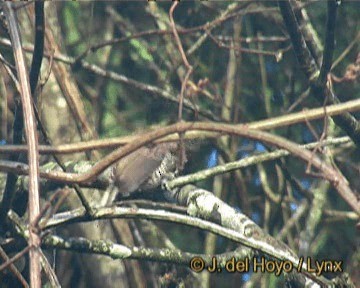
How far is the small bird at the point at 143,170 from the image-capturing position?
275cm

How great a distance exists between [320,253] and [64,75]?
1.37 meters

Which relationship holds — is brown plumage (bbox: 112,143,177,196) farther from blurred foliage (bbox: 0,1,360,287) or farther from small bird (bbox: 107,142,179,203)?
blurred foliage (bbox: 0,1,360,287)

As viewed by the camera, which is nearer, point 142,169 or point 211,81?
point 142,169

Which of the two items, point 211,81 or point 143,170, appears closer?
point 143,170

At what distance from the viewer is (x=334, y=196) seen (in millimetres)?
4078

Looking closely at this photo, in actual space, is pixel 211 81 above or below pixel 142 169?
above

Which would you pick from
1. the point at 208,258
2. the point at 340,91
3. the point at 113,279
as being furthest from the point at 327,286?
the point at 340,91

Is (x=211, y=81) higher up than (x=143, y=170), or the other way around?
(x=211, y=81)

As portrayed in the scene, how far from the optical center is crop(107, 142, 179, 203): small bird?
2.75 m

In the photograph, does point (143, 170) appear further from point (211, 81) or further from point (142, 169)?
point (211, 81)

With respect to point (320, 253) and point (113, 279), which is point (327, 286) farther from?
point (320, 253)

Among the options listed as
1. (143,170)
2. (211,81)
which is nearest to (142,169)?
(143,170)

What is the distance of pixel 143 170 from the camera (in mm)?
2756

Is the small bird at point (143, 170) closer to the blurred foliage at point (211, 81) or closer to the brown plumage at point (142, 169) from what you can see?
the brown plumage at point (142, 169)
